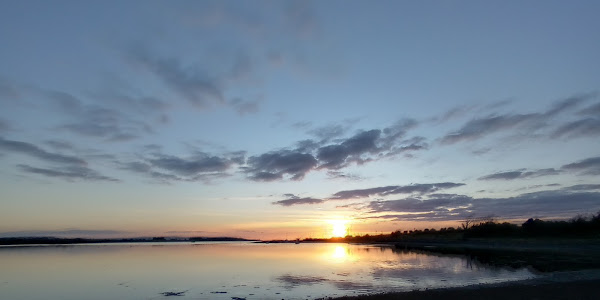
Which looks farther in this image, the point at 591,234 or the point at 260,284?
the point at 591,234

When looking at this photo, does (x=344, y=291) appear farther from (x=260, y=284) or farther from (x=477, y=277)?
(x=477, y=277)

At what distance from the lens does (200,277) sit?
34250mm

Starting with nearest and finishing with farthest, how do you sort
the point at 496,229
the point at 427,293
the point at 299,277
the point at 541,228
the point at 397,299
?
the point at 397,299, the point at 427,293, the point at 299,277, the point at 541,228, the point at 496,229

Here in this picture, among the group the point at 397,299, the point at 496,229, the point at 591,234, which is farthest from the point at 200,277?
the point at 496,229

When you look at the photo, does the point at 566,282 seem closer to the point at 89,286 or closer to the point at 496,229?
the point at 89,286

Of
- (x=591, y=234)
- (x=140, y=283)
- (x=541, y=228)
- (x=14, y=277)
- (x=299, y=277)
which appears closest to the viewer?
(x=140, y=283)

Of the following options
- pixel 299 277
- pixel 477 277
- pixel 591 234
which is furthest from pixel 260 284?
pixel 591 234

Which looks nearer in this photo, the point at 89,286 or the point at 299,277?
the point at 89,286

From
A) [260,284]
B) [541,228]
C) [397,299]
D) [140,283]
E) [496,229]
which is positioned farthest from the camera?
[496,229]

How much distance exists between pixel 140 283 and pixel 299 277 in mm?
12599

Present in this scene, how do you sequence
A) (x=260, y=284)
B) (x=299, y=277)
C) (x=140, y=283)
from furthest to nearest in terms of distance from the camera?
(x=299, y=277), (x=140, y=283), (x=260, y=284)

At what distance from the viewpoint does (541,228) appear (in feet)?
281

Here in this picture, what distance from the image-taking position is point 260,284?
28.5m

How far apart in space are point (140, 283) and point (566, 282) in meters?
29.1
